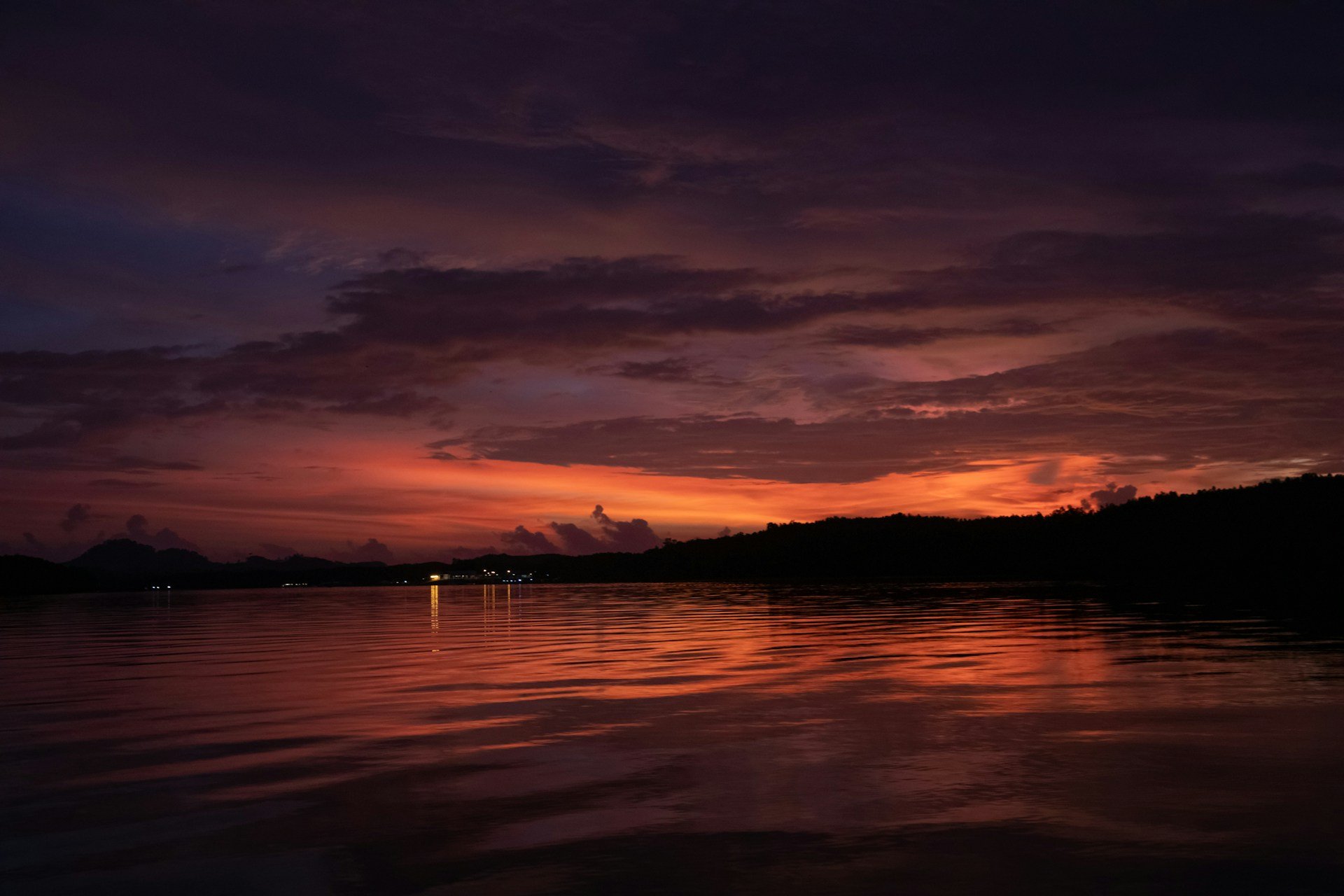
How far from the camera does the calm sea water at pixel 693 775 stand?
33.6ft

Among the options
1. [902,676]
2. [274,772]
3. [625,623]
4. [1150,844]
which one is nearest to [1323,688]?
[902,676]

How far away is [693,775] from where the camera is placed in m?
14.7

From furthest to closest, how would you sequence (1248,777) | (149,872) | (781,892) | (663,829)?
(1248,777), (663,829), (149,872), (781,892)

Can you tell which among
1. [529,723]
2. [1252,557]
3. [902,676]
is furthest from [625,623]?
[1252,557]

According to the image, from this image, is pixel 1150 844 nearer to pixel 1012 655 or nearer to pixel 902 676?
pixel 902 676

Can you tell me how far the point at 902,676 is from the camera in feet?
85.2

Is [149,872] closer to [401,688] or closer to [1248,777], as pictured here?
[1248,777]

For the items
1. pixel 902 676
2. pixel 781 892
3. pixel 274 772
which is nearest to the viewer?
pixel 781 892

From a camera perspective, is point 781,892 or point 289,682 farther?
point 289,682

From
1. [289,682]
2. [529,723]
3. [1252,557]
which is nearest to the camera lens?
[529,723]

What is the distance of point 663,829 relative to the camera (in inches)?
463

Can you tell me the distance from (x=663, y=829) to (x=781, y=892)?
2.52 metres

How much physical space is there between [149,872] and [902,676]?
19086mm

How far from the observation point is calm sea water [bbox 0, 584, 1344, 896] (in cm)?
1025
